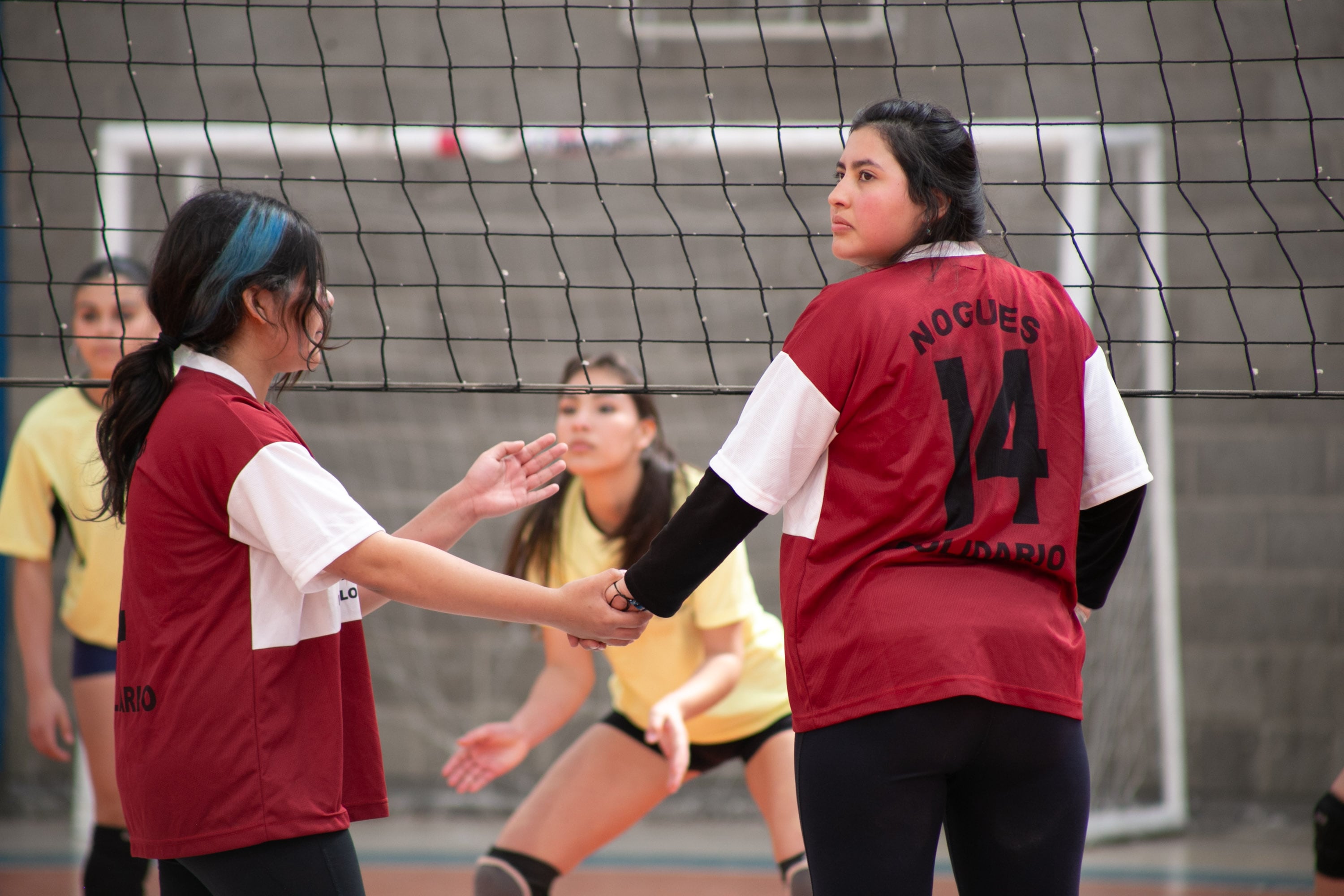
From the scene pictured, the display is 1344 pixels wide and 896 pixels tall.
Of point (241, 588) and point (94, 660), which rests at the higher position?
point (241, 588)

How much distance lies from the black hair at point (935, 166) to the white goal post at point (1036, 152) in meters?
2.24

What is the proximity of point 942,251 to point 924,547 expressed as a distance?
0.37 meters

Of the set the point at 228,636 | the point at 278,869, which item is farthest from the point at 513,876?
the point at 228,636

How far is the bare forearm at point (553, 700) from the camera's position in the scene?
8.36 feet

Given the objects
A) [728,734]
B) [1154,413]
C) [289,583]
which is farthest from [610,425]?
[1154,413]

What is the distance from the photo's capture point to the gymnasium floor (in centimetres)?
347

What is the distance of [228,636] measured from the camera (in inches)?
52.3

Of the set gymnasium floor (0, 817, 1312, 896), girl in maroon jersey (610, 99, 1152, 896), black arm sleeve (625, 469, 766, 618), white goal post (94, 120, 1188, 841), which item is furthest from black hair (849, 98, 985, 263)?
gymnasium floor (0, 817, 1312, 896)

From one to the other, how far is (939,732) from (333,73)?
421cm

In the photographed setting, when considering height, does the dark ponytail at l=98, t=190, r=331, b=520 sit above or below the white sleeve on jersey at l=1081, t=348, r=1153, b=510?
above

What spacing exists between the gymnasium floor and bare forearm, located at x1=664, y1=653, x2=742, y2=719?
1.27 m

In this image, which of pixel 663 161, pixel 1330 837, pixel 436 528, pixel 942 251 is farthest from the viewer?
pixel 663 161

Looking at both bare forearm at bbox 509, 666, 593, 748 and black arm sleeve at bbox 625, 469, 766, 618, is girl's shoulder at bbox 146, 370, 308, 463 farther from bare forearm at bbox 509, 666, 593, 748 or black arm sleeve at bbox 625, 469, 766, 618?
bare forearm at bbox 509, 666, 593, 748

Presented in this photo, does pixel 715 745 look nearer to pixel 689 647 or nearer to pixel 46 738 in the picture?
pixel 689 647
